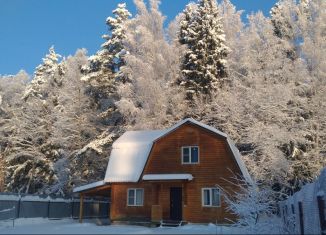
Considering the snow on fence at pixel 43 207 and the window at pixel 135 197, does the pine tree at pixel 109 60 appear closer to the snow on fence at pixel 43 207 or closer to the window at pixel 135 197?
the snow on fence at pixel 43 207

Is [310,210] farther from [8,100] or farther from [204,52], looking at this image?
[8,100]

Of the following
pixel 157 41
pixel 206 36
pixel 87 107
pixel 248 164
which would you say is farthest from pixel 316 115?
pixel 87 107

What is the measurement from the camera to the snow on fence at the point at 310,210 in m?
9.98

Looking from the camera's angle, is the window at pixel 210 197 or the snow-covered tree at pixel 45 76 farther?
the snow-covered tree at pixel 45 76

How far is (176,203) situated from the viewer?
25391mm

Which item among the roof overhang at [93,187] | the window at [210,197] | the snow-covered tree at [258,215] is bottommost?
the snow-covered tree at [258,215]

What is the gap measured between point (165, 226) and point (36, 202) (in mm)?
9436

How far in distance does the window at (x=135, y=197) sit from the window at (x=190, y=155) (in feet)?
11.9

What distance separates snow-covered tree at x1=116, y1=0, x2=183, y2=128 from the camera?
32.0 meters

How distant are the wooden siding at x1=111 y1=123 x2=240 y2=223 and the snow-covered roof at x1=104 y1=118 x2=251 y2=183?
52 centimetres

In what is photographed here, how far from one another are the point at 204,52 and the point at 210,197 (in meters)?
14.3

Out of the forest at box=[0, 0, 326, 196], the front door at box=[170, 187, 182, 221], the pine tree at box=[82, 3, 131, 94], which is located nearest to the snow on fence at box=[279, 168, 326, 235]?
the front door at box=[170, 187, 182, 221]

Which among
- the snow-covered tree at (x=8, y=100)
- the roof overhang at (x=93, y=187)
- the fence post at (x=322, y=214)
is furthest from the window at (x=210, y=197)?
the snow-covered tree at (x=8, y=100)

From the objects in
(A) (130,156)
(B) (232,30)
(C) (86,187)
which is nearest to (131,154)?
(A) (130,156)
